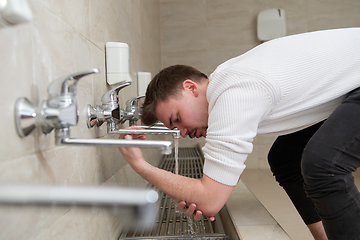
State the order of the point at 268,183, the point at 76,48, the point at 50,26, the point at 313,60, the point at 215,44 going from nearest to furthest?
the point at 50,26
the point at 76,48
the point at 313,60
the point at 268,183
the point at 215,44

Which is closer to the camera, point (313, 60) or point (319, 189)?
point (319, 189)

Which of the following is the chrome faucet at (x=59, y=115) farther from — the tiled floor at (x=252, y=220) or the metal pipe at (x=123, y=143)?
the tiled floor at (x=252, y=220)

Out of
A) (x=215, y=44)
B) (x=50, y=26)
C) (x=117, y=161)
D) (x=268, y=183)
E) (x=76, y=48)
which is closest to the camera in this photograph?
(x=50, y=26)

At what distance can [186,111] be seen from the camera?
0.88 metres

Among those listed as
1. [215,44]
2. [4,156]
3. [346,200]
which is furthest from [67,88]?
[215,44]

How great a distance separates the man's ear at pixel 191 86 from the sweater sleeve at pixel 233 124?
0.62 ft

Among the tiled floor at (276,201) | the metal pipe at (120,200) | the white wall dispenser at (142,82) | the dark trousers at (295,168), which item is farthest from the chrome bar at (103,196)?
the tiled floor at (276,201)

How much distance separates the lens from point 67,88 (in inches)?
18.0

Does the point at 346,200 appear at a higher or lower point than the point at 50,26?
lower

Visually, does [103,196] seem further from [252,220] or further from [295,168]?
[295,168]

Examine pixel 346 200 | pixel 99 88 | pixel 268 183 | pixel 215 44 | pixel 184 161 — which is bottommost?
pixel 268 183

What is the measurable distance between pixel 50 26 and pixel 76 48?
0.12 metres

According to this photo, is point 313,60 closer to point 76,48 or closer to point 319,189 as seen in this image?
point 319,189

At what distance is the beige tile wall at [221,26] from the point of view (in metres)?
2.99
